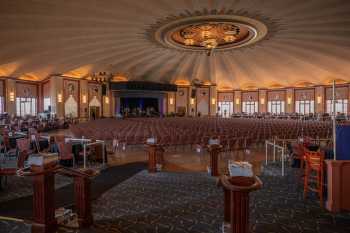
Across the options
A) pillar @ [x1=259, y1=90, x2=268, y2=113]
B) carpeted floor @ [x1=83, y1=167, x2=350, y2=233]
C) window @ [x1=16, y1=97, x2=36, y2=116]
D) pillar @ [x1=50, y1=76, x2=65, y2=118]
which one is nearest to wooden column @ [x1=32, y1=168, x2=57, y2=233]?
carpeted floor @ [x1=83, y1=167, x2=350, y2=233]

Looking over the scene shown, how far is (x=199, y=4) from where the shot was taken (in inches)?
454

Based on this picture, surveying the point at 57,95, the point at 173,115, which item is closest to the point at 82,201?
the point at 57,95

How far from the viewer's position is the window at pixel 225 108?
1480 inches

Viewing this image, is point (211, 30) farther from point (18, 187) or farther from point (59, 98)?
point (59, 98)

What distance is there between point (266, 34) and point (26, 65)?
18722mm

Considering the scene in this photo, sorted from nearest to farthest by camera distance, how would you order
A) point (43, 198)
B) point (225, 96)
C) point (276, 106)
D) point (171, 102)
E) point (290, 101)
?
point (43, 198), point (290, 101), point (276, 106), point (171, 102), point (225, 96)

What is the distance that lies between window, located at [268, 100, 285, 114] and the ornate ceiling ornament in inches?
693

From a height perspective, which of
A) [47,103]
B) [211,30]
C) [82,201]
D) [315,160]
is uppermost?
[211,30]

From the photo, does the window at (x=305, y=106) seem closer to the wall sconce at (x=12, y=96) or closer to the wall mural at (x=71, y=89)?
the wall mural at (x=71, y=89)

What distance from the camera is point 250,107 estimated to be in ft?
118

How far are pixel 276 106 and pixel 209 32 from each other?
2186 cm

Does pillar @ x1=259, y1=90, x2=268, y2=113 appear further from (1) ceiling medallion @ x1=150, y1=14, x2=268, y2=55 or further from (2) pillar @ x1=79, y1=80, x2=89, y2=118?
(2) pillar @ x1=79, y1=80, x2=89, y2=118

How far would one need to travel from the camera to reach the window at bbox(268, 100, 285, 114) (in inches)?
1319

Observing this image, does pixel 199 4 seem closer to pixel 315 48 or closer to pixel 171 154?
pixel 171 154
